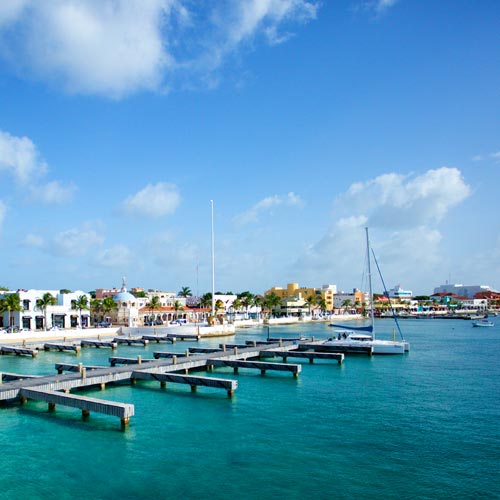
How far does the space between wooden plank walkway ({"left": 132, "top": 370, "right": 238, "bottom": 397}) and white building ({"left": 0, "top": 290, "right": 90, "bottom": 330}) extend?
65287 mm

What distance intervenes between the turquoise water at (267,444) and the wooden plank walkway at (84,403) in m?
0.77

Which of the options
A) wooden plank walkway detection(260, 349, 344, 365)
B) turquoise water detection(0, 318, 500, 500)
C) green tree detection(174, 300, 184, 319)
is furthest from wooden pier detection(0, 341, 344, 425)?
green tree detection(174, 300, 184, 319)

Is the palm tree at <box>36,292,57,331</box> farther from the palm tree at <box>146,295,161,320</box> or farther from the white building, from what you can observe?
the palm tree at <box>146,295,161,320</box>

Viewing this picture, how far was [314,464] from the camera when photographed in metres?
23.0

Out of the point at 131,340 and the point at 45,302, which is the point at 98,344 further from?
the point at 45,302

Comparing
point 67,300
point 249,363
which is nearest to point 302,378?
point 249,363

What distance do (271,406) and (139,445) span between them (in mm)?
11481

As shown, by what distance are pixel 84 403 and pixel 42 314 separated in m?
77.7

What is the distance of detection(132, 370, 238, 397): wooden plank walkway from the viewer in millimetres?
37353

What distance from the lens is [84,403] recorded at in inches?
1184

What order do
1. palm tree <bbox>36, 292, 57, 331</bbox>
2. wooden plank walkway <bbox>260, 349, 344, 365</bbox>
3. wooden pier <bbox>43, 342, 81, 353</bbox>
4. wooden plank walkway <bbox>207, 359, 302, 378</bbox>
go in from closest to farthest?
wooden plank walkway <bbox>207, 359, 302, 378</bbox> < wooden plank walkway <bbox>260, 349, 344, 365</bbox> < wooden pier <bbox>43, 342, 81, 353</bbox> < palm tree <bbox>36, 292, 57, 331</bbox>

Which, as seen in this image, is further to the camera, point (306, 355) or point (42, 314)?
point (42, 314)

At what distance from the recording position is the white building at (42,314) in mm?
98500

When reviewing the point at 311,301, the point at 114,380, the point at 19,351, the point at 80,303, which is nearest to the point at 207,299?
the point at 80,303
